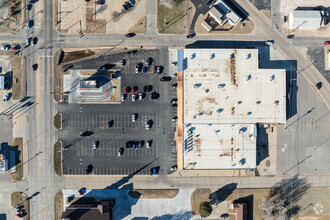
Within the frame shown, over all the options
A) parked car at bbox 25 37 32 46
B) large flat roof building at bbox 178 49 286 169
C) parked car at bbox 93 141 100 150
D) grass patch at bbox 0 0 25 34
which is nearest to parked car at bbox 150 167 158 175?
large flat roof building at bbox 178 49 286 169

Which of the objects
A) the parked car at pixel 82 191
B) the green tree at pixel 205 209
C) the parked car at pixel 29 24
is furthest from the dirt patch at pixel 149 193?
the parked car at pixel 29 24

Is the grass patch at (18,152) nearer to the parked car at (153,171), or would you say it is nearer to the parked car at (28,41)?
the parked car at (28,41)

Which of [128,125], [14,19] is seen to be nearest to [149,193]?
[128,125]

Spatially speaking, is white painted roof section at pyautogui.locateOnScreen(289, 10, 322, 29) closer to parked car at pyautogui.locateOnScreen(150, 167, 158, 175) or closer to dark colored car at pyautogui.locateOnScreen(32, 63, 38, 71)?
parked car at pyautogui.locateOnScreen(150, 167, 158, 175)

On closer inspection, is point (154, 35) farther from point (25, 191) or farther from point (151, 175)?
point (25, 191)

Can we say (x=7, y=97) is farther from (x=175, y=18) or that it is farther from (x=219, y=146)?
(x=219, y=146)
